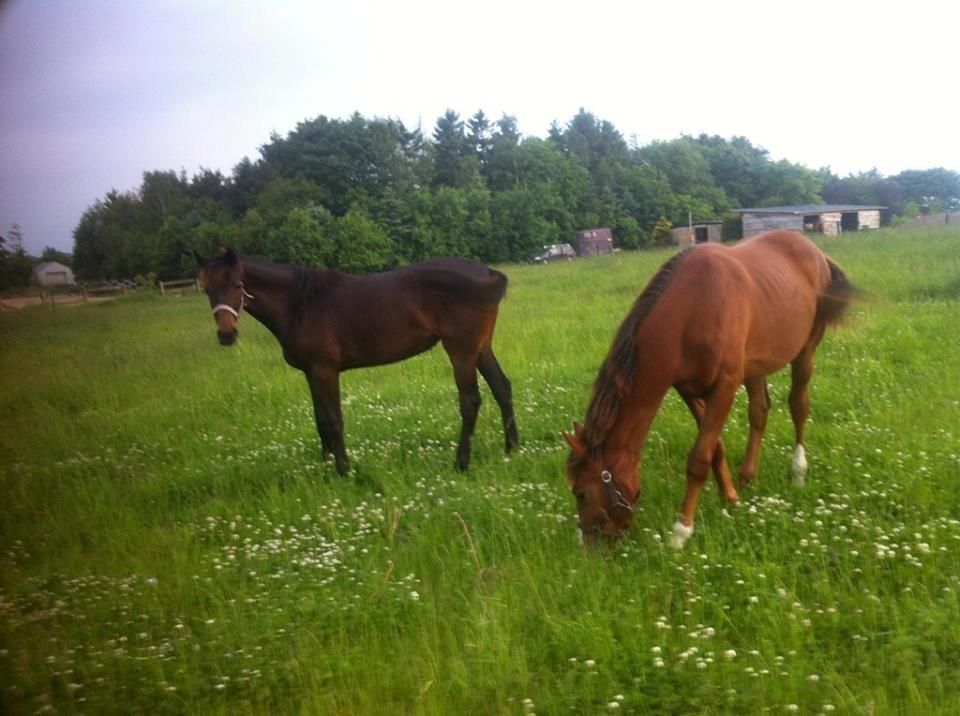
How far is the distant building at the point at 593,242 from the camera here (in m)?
5.83

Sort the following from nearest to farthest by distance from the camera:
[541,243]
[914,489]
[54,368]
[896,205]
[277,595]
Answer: [54,368], [277,595], [914,489], [541,243], [896,205]

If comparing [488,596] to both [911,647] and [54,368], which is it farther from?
[54,368]

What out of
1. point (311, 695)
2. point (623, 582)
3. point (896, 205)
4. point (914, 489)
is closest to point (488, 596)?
point (623, 582)

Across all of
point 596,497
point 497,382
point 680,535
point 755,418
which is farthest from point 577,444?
point 497,382

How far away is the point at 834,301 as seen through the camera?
5.46 meters

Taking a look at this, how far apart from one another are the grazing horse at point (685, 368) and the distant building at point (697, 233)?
1.40 meters

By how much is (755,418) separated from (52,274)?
448 cm

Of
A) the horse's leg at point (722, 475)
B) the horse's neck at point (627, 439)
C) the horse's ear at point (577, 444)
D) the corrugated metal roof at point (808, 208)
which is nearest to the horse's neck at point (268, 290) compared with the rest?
the horse's ear at point (577, 444)

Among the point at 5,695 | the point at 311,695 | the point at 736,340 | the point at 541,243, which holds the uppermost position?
the point at 541,243

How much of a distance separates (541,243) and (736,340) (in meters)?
1.99

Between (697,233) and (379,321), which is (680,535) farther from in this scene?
(697,233)

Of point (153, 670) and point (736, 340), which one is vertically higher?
point (736, 340)

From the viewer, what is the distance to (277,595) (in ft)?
11.4

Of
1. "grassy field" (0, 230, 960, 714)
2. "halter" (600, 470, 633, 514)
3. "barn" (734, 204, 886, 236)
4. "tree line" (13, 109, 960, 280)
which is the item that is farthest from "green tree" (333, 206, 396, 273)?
"barn" (734, 204, 886, 236)
